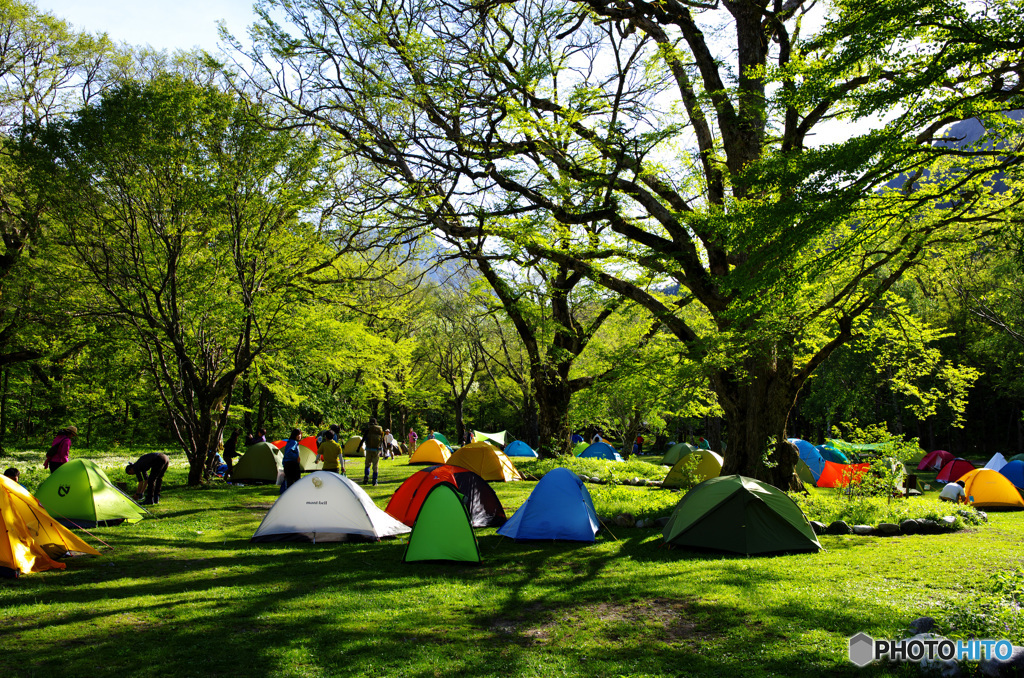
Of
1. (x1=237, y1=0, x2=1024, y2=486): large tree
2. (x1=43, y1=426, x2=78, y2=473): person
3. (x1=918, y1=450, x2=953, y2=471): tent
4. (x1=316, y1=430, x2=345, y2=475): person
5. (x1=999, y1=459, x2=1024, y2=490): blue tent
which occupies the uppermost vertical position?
(x1=237, y1=0, x2=1024, y2=486): large tree

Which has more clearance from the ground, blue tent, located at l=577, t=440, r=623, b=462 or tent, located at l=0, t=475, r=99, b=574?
tent, located at l=0, t=475, r=99, b=574

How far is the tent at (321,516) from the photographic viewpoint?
9.91 m

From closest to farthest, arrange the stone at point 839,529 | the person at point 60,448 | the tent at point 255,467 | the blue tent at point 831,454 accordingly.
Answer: the stone at point 839,529 → the person at point 60,448 → the tent at point 255,467 → the blue tent at point 831,454

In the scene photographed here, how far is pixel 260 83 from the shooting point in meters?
12.9

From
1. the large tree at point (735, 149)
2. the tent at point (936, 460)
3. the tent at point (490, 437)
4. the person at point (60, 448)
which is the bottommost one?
the tent at point (936, 460)

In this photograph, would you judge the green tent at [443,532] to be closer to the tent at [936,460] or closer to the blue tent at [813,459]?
the blue tent at [813,459]

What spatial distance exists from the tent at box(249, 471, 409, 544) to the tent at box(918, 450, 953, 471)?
23.5m

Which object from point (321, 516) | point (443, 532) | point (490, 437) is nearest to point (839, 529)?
point (443, 532)

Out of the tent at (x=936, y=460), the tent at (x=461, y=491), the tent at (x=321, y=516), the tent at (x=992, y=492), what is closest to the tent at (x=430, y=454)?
the tent at (x=461, y=491)

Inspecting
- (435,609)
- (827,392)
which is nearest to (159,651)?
(435,609)

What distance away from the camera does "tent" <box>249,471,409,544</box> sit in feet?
32.5

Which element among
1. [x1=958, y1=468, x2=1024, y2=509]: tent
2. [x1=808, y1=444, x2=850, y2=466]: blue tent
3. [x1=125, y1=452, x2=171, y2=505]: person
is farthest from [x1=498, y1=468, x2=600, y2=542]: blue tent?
[x1=808, y1=444, x2=850, y2=466]: blue tent

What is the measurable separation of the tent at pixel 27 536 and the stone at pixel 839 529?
11170 mm

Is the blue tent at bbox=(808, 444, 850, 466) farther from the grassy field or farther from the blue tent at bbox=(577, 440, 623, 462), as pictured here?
the grassy field
